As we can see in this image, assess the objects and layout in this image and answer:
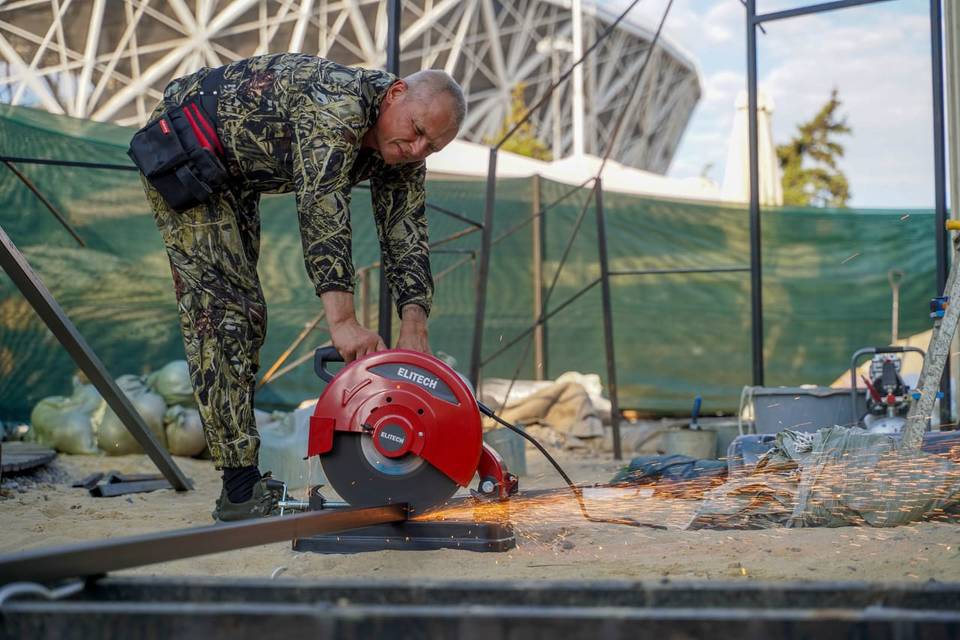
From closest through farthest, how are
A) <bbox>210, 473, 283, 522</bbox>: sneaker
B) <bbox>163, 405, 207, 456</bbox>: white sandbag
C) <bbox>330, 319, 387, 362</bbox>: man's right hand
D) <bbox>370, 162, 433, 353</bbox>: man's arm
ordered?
1. <bbox>330, 319, 387, 362</bbox>: man's right hand
2. <bbox>210, 473, 283, 522</bbox>: sneaker
3. <bbox>370, 162, 433, 353</bbox>: man's arm
4. <bbox>163, 405, 207, 456</bbox>: white sandbag

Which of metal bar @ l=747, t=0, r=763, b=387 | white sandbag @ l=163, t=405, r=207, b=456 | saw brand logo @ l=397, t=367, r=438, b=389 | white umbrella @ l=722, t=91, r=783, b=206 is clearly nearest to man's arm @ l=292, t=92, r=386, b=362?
saw brand logo @ l=397, t=367, r=438, b=389

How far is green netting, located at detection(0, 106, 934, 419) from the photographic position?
24.1 ft

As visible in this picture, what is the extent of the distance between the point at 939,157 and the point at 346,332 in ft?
12.9

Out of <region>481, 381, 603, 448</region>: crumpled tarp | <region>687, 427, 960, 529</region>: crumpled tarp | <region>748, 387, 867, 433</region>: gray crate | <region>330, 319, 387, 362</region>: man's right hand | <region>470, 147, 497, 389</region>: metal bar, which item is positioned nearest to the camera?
<region>330, 319, 387, 362</region>: man's right hand

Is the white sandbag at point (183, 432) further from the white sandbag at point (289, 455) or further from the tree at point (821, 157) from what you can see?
the tree at point (821, 157)

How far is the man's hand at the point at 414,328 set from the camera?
320 cm

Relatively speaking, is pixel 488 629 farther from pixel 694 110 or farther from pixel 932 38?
pixel 694 110

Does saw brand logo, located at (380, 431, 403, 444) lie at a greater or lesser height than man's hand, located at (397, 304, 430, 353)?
lesser

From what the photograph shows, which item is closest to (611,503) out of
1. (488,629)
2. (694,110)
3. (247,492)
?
(247,492)

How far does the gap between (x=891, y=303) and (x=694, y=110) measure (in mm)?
34796

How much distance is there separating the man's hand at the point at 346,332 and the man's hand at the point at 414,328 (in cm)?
32

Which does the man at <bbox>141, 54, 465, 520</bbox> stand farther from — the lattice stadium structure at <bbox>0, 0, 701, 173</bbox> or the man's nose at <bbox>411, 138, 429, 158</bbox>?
the lattice stadium structure at <bbox>0, 0, 701, 173</bbox>

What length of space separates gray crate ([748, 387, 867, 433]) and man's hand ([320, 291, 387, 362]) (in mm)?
2909

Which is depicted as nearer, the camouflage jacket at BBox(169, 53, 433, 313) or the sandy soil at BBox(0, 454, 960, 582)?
the sandy soil at BBox(0, 454, 960, 582)
